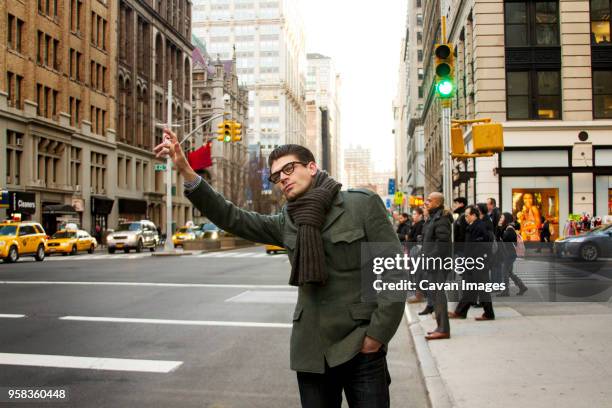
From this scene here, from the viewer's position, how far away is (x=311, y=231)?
3.30 meters

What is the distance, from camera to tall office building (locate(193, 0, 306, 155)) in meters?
152

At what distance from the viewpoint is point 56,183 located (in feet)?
Answer: 163

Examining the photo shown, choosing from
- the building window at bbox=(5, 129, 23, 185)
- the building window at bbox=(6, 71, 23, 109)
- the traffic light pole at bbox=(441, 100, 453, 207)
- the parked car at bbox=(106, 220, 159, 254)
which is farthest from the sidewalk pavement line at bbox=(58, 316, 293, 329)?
the building window at bbox=(6, 71, 23, 109)

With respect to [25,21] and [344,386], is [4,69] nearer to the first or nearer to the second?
[25,21]

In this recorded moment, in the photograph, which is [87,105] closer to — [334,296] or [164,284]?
[164,284]

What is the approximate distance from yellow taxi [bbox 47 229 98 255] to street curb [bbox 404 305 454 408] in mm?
30877

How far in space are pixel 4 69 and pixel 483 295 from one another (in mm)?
40956

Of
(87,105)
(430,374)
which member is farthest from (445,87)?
(87,105)

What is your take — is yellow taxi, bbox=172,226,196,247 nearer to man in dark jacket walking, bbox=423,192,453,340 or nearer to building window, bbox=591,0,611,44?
building window, bbox=591,0,611,44

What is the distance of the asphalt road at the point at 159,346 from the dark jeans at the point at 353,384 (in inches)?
113

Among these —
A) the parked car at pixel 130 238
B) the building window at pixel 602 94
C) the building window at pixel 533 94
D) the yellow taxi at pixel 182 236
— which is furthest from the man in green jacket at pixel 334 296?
the yellow taxi at pixel 182 236

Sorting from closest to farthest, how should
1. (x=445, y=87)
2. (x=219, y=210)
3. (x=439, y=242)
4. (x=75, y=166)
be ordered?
(x=219, y=210)
(x=439, y=242)
(x=445, y=87)
(x=75, y=166)

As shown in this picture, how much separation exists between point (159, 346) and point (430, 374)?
387cm

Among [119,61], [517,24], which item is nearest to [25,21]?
[119,61]
